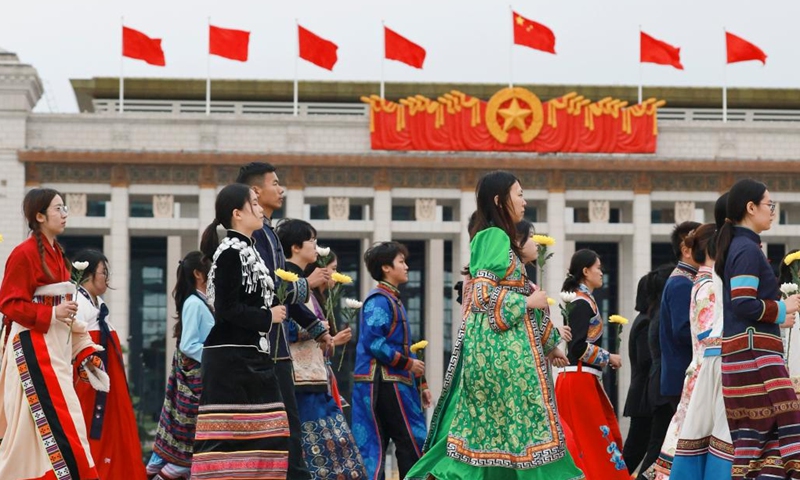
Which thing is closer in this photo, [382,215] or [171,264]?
[382,215]

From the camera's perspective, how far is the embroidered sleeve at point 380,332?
9117 millimetres

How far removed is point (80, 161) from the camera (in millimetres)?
35438

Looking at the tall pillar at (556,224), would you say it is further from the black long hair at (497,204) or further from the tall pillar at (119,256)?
the black long hair at (497,204)

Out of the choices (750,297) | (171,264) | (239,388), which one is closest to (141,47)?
(171,264)

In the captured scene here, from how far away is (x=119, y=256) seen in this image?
115 ft

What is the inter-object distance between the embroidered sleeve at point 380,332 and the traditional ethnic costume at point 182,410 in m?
1.09

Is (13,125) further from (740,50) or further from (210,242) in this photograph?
(210,242)

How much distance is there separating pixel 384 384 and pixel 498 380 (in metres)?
2.67

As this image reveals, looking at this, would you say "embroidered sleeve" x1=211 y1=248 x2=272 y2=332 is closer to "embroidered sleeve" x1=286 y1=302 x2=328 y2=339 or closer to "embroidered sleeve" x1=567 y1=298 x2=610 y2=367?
"embroidered sleeve" x1=286 y1=302 x2=328 y2=339

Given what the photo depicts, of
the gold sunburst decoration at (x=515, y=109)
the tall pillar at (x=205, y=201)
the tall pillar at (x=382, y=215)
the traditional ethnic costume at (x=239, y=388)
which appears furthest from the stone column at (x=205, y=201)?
the traditional ethnic costume at (x=239, y=388)

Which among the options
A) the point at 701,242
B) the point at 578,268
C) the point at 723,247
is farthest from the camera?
the point at 578,268

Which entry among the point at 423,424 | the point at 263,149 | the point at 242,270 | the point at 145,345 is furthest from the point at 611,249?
the point at 242,270

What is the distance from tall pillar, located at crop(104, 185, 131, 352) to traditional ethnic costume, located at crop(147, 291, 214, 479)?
84.4 feet

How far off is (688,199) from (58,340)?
3027cm
